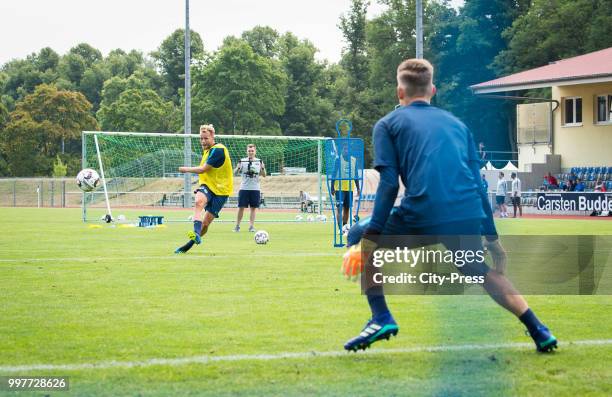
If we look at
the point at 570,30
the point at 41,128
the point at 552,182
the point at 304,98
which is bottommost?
the point at 552,182

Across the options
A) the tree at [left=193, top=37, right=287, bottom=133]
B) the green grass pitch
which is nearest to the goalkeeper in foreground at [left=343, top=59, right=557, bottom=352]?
the green grass pitch

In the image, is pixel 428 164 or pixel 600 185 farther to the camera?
pixel 600 185

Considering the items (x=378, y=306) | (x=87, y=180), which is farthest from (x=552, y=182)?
(x=378, y=306)

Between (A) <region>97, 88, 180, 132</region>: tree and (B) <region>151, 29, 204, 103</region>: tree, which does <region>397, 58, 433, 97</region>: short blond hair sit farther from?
(B) <region>151, 29, 204, 103</region>: tree

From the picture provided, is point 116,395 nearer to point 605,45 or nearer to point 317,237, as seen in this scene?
point 317,237

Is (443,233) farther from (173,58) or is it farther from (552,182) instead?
(173,58)

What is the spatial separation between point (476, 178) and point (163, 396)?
236 centimetres

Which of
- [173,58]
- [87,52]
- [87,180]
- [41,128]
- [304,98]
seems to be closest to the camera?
[87,180]

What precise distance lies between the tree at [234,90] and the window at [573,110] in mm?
37588

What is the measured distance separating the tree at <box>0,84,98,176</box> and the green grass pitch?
7167 cm

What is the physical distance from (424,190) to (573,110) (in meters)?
43.7

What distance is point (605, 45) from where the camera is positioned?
57062mm

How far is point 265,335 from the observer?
6.89 metres

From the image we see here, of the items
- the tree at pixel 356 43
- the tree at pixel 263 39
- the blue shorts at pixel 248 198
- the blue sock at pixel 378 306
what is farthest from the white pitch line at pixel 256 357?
the tree at pixel 263 39
